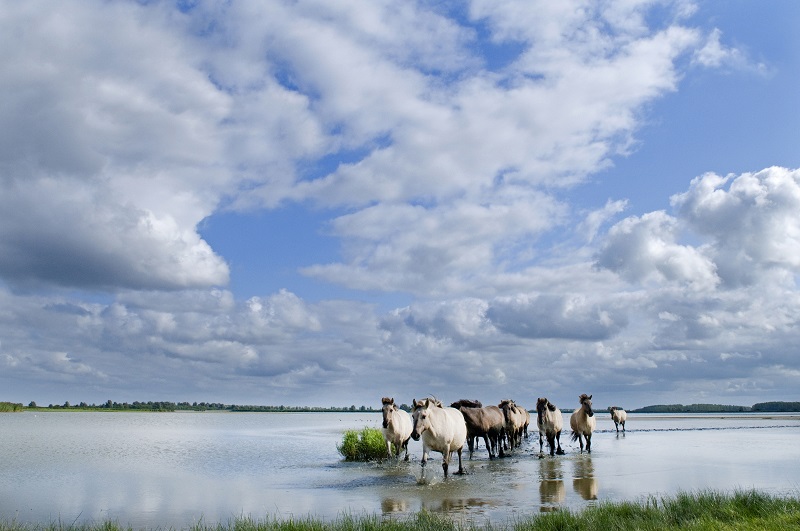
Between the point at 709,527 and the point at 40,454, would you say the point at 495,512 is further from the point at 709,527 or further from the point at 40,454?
the point at 40,454

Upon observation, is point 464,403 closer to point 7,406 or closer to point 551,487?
point 551,487

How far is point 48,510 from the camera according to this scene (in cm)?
1413

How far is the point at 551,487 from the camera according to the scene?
1656cm

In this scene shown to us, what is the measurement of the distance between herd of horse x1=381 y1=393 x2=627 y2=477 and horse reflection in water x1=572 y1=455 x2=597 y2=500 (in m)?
2.51

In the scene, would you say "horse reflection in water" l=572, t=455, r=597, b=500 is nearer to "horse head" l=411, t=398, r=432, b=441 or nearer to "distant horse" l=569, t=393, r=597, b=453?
"distant horse" l=569, t=393, r=597, b=453

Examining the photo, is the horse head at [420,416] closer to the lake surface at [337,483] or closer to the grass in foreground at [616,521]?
the lake surface at [337,483]

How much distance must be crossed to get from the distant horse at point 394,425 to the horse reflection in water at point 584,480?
6640mm

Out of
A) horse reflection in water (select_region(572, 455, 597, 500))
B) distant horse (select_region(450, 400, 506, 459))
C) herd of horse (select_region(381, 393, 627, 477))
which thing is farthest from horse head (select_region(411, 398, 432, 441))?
distant horse (select_region(450, 400, 506, 459))

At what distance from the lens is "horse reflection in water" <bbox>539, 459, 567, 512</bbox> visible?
13711 mm

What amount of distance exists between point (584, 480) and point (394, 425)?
7.65 meters

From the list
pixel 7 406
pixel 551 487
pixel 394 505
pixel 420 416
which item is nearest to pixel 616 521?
pixel 394 505

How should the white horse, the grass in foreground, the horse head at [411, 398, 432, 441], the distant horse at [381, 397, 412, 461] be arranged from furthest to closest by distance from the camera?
the distant horse at [381, 397, 412, 461] → the white horse → the horse head at [411, 398, 432, 441] → the grass in foreground

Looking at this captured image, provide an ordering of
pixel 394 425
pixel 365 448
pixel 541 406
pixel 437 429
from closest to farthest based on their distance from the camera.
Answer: pixel 437 429 < pixel 394 425 < pixel 365 448 < pixel 541 406

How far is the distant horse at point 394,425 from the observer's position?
2220 centimetres
